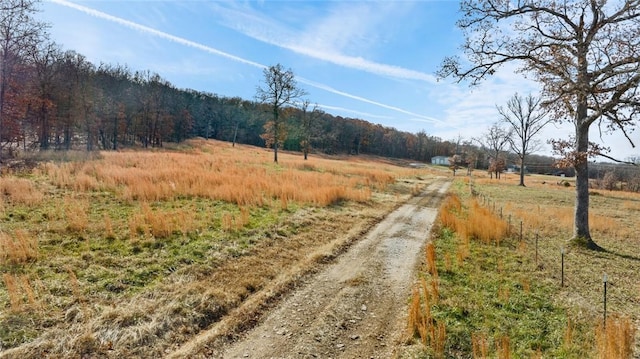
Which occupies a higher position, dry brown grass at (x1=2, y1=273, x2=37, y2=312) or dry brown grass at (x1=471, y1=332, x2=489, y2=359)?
dry brown grass at (x1=2, y1=273, x2=37, y2=312)

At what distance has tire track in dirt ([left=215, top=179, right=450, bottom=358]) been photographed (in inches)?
173

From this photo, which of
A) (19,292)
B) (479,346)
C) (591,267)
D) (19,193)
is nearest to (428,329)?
(479,346)

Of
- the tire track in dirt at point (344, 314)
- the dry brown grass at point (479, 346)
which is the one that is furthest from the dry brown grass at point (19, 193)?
the dry brown grass at point (479, 346)

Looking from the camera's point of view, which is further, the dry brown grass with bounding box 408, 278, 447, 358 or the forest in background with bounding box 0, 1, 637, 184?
the forest in background with bounding box 0, 1, 637, 184

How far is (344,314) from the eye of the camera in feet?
17.6

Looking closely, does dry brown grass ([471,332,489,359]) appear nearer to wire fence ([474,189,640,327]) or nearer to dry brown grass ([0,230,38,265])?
wire fence ([474,189,640,327])

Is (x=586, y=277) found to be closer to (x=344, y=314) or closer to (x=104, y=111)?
(x=344, y=314)

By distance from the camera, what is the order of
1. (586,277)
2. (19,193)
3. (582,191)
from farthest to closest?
(582,191), (19,193), (586,277)

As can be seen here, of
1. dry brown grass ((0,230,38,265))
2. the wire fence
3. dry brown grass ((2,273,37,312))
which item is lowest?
the wire fence

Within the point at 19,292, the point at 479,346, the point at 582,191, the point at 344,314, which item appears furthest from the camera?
the point at 582,191

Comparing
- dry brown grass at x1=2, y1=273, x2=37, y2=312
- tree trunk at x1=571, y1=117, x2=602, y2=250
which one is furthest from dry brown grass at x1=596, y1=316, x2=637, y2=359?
dry brown grass at x1=2, y1=273, x2=37, y2=312

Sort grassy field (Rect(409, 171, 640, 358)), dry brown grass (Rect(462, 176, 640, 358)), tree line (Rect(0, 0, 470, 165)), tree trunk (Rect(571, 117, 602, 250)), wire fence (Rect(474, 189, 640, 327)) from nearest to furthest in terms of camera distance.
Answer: grassy field (Rect(409, 171, 640, 358))
dry brown grass (Rect(462, 176, 640, 358))
wire fence (Rect(474, 189, 640, 327))
tree trunk (Rect(571, 117, 602, 250))
tree line (Rect(0, 0, 470, 165))

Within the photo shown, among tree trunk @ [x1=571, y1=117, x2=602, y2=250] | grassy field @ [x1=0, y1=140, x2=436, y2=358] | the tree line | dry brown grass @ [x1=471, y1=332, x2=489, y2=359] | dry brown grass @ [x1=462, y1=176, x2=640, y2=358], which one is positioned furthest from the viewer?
the tree line

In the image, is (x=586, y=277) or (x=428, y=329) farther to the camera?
(x=586, y=277)
